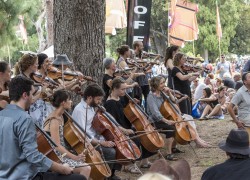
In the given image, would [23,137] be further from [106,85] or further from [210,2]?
[210,2]

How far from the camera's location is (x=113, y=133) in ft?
21.6

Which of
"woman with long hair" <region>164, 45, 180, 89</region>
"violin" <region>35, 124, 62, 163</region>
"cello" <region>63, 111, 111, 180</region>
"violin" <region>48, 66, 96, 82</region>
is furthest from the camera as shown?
"woman with long hair" <region>164, 45, 180, 89</region>

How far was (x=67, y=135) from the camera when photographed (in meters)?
5.90

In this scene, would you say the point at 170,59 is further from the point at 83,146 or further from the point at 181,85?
the point at 83,146

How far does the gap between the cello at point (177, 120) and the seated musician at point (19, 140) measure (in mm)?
3879

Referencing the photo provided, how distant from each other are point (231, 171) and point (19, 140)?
5.68 feet

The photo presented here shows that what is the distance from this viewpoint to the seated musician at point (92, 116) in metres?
6.44

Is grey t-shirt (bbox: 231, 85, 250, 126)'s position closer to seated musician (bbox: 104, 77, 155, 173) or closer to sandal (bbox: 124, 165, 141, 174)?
seated musician (bbox: 104, 77, 155, 173)

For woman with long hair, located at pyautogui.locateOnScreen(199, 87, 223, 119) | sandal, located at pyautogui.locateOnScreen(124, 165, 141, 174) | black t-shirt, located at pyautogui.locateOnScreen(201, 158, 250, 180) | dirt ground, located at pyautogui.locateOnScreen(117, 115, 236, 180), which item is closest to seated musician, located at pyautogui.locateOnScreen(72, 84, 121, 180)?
dirt ground, located at pyautogui.locateOnScreen(117, 115, 236, 180)

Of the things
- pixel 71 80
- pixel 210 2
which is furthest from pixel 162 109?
pixel 210 2

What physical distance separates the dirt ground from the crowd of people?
0.61ft

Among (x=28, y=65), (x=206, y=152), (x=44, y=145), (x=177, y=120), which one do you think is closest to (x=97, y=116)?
(x=28, y=65)

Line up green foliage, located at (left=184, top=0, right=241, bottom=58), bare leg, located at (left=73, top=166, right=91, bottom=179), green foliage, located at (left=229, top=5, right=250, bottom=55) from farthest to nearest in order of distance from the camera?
1. green foliage, located at (left=229, top=5, right=250, bottom=55)
2. green foliage, located at (left=184, top=0, right=241, bottom=58)
3. bare leg, located at (left=73, top=166, right=91, bottom=179)

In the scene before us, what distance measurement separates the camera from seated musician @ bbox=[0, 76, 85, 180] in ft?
14.2
